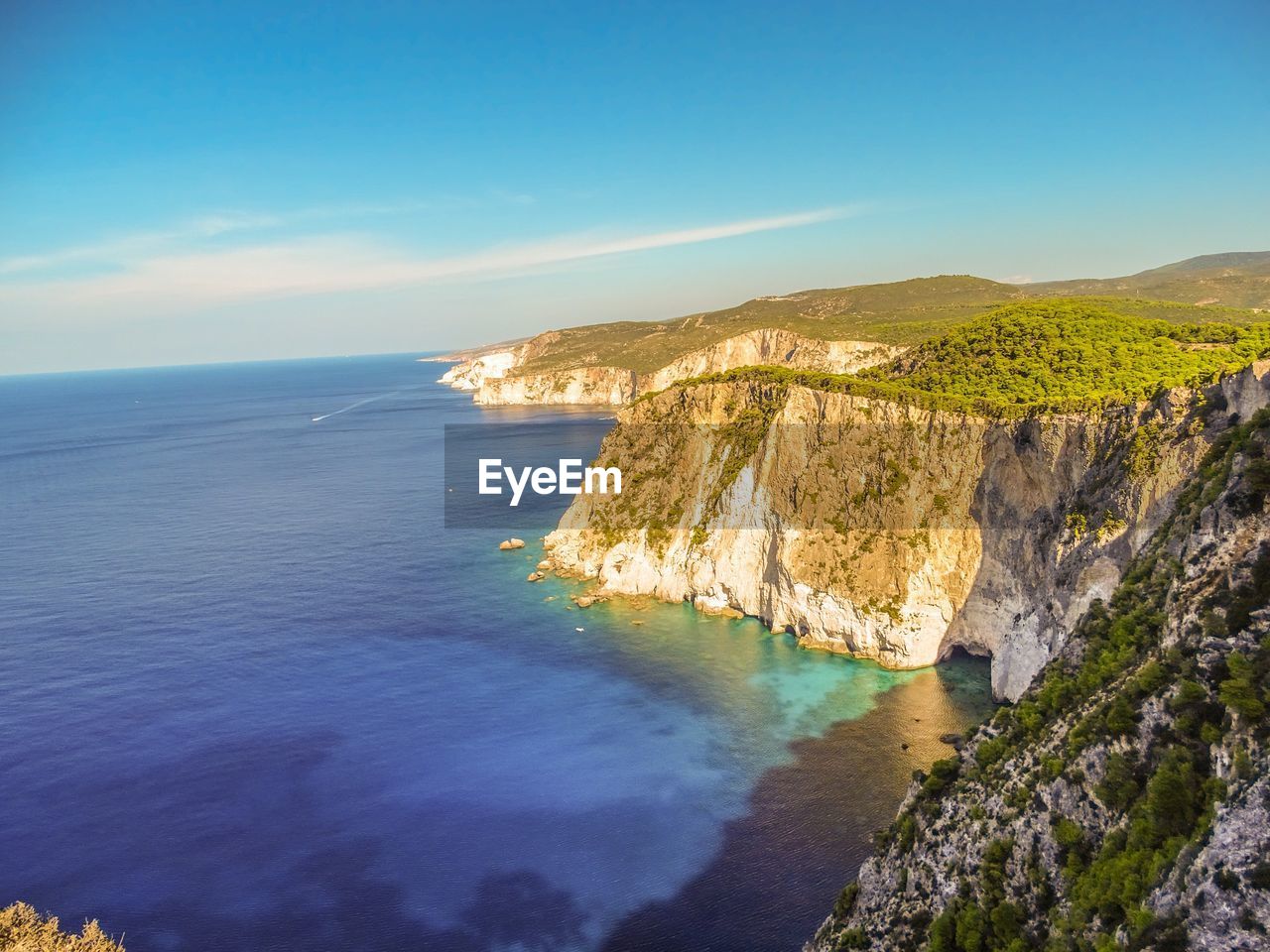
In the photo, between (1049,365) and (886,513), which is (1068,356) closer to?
(1049,365)

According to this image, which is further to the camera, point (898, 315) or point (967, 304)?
point (898, 315)

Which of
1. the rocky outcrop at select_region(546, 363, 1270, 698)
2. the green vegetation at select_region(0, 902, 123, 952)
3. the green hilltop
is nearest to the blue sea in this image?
the rocky outcrop at select_region(546, 363, 1270, 698)

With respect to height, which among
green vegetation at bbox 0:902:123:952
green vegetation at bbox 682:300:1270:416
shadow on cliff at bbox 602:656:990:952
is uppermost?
green vegetation at bbox 682:300:1270:416

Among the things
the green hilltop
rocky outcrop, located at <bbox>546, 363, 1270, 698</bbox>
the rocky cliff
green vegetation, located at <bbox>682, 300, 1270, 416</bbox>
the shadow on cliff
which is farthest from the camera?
the green hilltop

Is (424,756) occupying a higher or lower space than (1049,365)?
lower

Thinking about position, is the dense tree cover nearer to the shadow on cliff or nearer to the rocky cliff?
the shadow on cliff

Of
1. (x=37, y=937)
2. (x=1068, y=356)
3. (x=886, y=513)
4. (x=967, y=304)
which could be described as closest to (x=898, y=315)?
(x=967, y=304)

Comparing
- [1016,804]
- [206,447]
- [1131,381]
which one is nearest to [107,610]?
[1016,804]

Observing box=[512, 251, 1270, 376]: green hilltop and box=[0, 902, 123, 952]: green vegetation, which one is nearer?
box=[0, 902, 123, 952]: green vegetation
